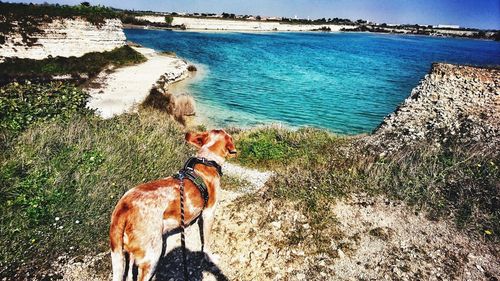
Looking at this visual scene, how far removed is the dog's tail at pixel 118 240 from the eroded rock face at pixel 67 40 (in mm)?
29272

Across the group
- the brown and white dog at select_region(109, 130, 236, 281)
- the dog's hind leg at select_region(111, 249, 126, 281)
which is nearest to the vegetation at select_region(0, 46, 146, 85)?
the brown and white dog at select_region(109, 130, 236, 281)

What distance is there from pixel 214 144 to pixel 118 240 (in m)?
2.10

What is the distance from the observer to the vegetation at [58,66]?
2400cm

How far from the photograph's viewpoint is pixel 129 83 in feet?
85.6

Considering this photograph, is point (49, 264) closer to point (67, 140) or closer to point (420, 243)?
point (67, 140)

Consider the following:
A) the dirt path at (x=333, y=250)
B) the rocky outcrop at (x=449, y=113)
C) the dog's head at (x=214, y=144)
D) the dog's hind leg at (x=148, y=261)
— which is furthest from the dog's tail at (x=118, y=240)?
the rocky outcrop at (x=449, y=113)

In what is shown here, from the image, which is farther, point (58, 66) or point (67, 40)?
point (67, 40)

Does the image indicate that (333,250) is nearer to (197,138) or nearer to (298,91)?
(197,138)

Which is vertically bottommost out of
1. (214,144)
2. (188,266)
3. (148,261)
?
(188,266)

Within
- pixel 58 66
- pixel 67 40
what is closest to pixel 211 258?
pixel 58 66

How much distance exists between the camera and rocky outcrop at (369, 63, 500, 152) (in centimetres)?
1364

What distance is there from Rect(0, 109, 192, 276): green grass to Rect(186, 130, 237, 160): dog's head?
9.54ft

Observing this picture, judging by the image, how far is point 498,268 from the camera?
246 inches

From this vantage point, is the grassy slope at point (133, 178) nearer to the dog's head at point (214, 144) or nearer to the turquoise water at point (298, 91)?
the dog's head at point (214, 144)
